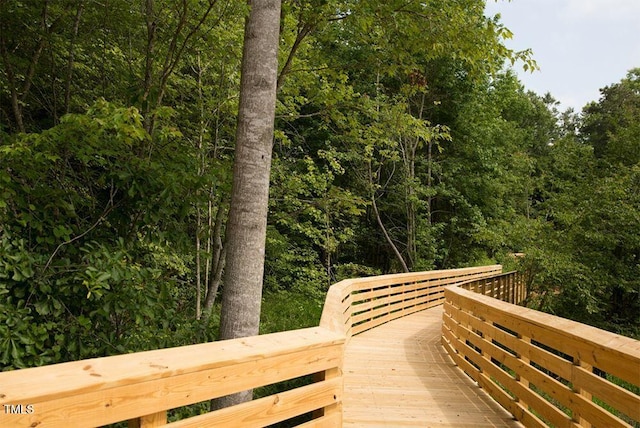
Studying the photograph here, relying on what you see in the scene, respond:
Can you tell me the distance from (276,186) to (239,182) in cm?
764

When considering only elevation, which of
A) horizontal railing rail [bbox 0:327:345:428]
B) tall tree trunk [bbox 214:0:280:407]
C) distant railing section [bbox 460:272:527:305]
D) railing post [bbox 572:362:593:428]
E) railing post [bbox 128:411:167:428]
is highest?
tall tree trunk [bbox 214:0:280:407]

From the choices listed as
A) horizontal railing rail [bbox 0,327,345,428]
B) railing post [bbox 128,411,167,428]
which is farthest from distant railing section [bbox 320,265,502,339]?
railing post [bbox 128,411,167,428]

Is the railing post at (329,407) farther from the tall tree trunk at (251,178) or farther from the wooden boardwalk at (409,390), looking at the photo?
the wooden boardwalk at (409,390)

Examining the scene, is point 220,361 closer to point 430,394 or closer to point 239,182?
point 239,182

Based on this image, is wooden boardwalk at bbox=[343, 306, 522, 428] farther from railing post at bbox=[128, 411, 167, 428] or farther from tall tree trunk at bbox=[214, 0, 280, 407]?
railing post at bbox=[128, 411, 167, 428]

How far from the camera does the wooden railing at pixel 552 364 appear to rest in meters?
2.73

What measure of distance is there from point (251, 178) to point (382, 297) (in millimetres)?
7346

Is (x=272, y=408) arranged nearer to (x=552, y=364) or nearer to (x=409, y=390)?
(x=552, y=364)

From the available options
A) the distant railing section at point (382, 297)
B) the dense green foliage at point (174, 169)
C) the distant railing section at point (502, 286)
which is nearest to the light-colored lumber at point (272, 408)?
the distant railing section at point (382, 297)

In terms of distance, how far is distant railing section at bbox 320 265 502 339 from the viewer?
585cm

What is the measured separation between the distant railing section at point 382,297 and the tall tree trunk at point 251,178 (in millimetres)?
722

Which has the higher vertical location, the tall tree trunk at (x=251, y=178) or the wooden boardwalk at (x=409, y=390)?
the tall tree trunk at (x=251, y=178)

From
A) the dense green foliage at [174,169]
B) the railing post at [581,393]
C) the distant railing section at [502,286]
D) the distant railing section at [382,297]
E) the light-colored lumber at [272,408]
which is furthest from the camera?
the distant railing section at [502,286]

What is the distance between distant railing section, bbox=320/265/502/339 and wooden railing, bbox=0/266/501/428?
44.0 inches
